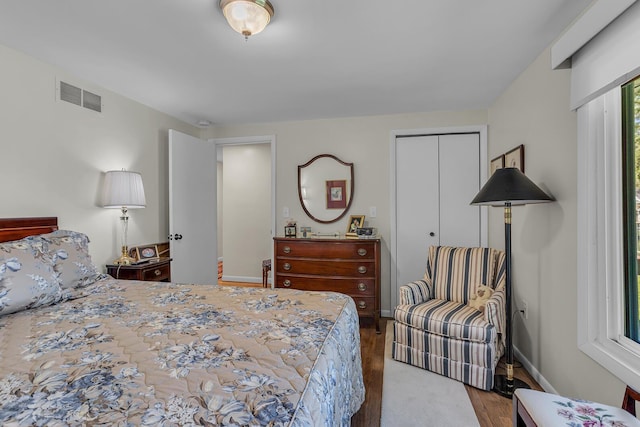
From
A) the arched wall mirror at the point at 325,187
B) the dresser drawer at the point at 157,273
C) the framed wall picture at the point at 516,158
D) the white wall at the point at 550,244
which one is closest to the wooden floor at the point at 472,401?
the white wall at the point at 550,244

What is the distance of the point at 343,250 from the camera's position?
3516 mm

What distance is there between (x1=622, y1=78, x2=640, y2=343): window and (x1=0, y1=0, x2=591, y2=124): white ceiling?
0.65 m

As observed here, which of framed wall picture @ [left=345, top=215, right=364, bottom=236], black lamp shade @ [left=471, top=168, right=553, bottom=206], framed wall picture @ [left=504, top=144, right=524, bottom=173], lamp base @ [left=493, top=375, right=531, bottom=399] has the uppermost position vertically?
framed wall picture @ [left=504, top=144, right=524, bottom=173]

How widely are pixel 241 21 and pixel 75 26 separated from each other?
1102 millimetres

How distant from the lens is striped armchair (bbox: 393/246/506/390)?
2297mm

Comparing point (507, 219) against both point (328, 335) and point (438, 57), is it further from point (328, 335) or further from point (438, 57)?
point (328, 335)

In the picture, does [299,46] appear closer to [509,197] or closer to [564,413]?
[509,197]

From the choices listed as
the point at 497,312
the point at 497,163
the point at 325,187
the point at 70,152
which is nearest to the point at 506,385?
the point at 497,312

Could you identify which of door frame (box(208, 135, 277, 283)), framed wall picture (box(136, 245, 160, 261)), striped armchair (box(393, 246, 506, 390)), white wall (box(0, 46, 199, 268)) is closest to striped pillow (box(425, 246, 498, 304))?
striped armchair (box(393, 246, 506, 390))

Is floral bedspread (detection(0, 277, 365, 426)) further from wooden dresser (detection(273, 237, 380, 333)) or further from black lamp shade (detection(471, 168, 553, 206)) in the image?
wooden dresser (detection(273, 237, 380, 333))

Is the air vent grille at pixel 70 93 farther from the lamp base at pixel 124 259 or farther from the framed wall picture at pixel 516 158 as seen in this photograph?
the framed wall picture at pixel 516 158

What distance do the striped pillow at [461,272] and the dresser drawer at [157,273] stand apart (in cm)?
256

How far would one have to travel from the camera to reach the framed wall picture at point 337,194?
3.99 m

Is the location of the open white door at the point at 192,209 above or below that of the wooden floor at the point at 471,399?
above
